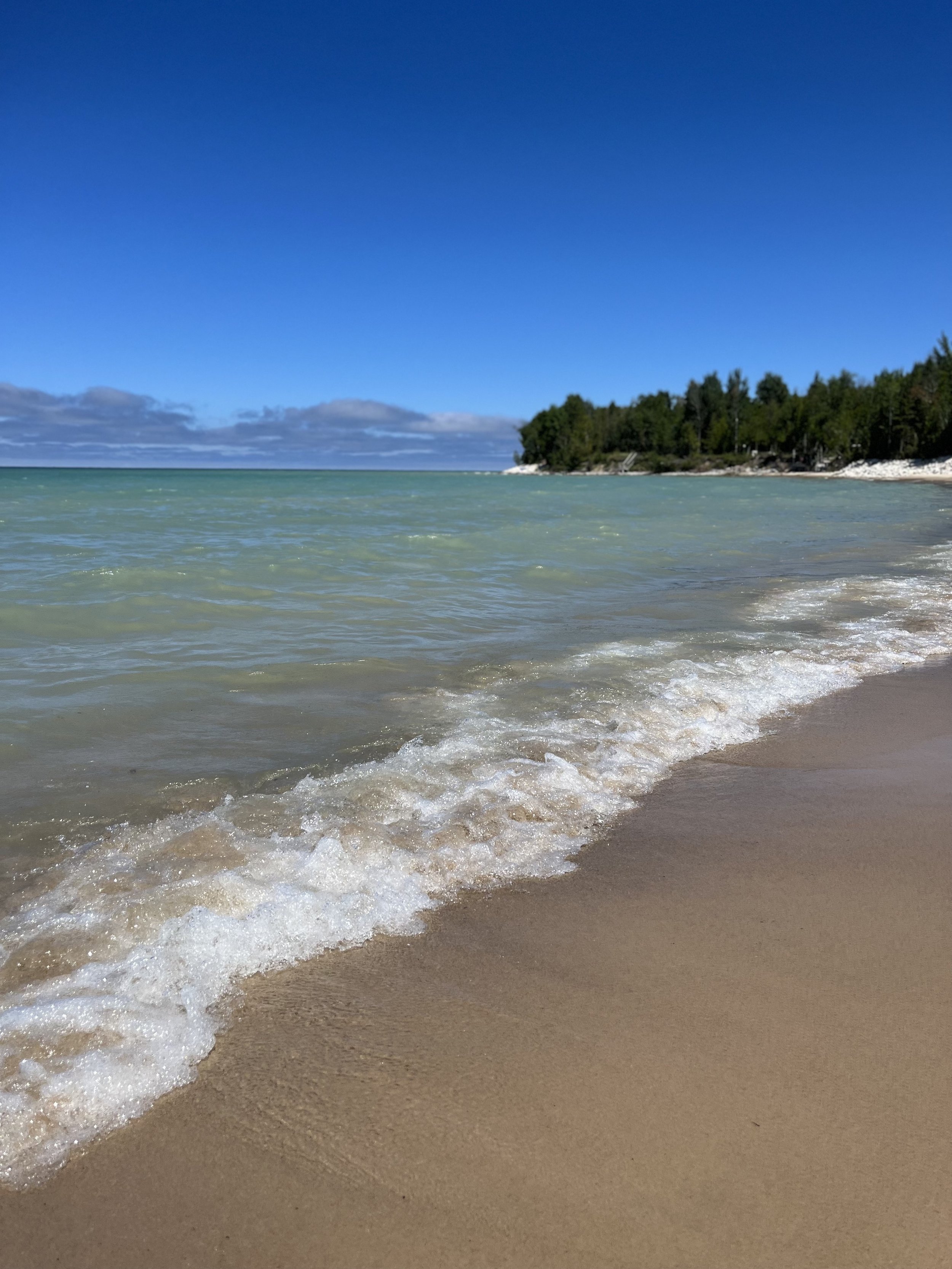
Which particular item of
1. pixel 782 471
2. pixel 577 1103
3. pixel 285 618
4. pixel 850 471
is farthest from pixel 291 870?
pixel 782 471

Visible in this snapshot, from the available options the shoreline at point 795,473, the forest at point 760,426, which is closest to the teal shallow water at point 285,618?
the shoreline at point 795,473

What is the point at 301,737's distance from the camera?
4355 millimetres

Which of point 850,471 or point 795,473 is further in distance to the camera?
point 795,473

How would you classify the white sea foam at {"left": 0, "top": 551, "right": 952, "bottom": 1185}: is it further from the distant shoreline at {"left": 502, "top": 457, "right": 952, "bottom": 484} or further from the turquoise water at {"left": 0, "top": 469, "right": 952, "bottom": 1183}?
the distant shoreline at {"left": 502, "top": 457, "right": 952, "bottom": 484}

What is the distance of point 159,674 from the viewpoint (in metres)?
5.64

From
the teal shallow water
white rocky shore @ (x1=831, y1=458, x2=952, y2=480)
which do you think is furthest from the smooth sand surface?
white rocky shore @ (x1=831, y1=458, x2=952, y2=480)

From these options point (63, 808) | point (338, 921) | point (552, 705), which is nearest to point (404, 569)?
point (552, 705)

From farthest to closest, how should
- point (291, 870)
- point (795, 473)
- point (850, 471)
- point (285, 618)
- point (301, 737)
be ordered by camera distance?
point (795, 473) < point (850, 471) < point (285, 618) < point (301, 737) < point (291, 870)

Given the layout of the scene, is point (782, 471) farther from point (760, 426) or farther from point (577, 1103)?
point (577, 1103)

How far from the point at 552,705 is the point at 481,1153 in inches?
130

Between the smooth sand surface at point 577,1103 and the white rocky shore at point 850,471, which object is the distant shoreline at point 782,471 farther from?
the smooth sand surface at point 577,1103

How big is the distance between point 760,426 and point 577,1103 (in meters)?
108

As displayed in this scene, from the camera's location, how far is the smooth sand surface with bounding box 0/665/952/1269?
4.79 feet

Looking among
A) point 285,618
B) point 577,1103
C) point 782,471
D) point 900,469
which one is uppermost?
point 782,471
